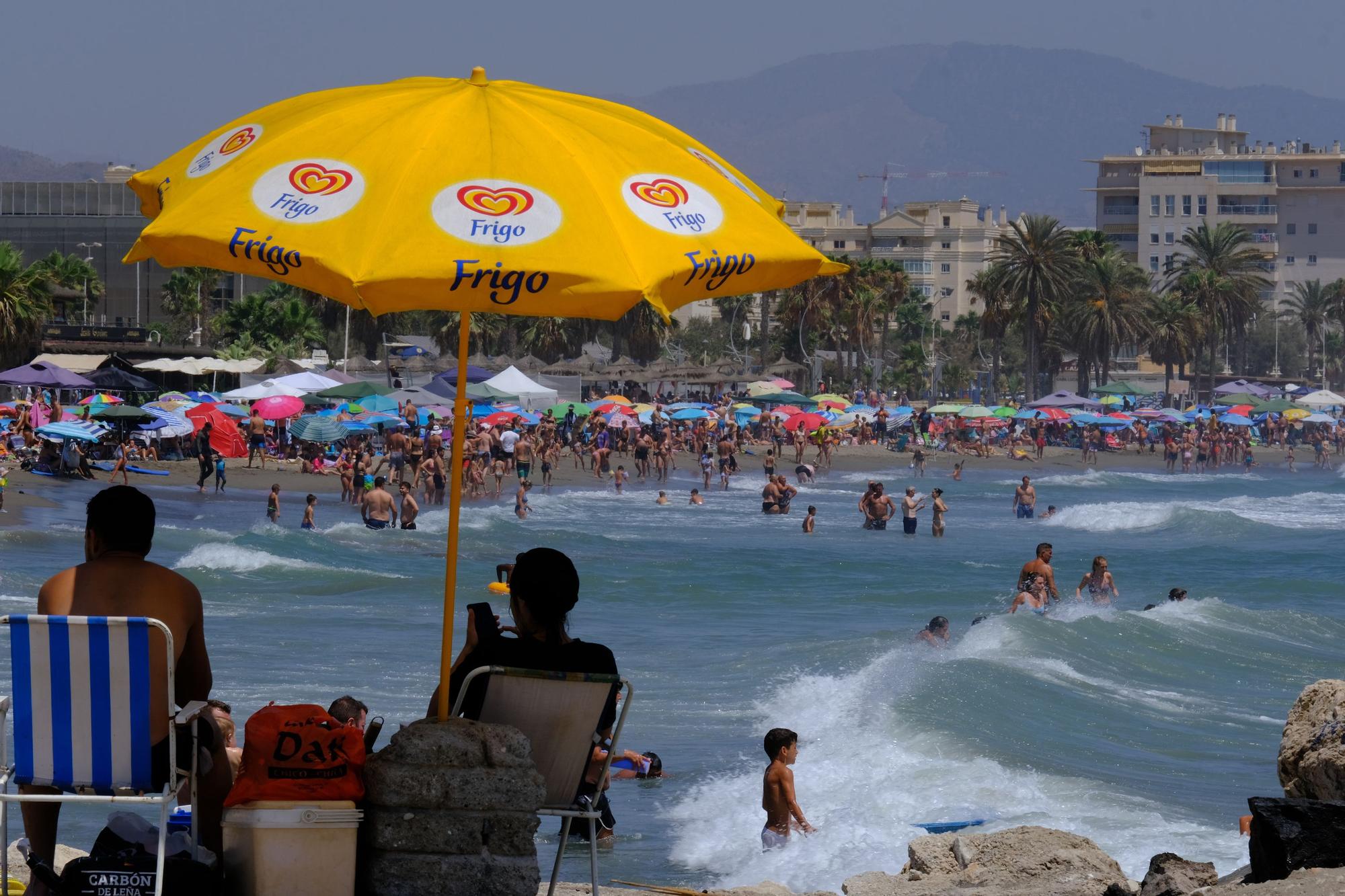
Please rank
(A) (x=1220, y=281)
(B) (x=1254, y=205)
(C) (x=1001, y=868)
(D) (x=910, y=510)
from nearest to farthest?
(C) (x=1001, y=868), (D) (x=910, y=510), (A) (x=1220, y=281), (B) (x=1254, y=205)

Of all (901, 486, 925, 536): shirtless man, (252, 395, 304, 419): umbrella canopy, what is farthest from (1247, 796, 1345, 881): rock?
(252, 395, 304, 419): umbrella canopy

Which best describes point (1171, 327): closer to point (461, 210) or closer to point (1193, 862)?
point (1193, 862)

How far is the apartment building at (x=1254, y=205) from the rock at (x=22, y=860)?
10898 cm

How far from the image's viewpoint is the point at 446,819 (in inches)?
152

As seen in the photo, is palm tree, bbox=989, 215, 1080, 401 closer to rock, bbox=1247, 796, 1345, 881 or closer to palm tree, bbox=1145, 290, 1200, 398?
palm tree, bbox=1145, 290, 1200, 398

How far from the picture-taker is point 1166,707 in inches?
544

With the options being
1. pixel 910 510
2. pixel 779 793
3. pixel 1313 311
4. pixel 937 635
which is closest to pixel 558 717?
pixel 779 793

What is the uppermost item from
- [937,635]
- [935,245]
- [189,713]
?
[935,245]

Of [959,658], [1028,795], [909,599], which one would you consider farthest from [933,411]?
[1028,795]

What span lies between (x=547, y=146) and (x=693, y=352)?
96.2 m

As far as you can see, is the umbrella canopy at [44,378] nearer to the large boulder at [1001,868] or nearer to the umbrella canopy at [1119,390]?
the large boulder at [1001,868]

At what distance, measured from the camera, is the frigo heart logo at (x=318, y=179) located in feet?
13.5

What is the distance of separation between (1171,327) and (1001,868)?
76328 millimetres

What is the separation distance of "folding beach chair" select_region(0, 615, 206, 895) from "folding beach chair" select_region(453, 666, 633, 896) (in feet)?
2.44
